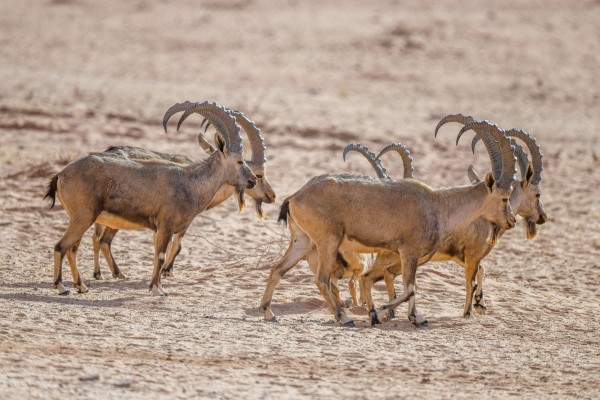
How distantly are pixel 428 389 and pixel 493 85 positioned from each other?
21.4m

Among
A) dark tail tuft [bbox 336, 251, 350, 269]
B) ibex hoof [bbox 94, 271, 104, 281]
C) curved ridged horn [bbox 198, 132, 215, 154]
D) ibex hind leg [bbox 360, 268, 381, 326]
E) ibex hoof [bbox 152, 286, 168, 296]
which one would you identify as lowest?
ibex hoof [bbox 94, 271, 104, 281]

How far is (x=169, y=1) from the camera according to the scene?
124ft

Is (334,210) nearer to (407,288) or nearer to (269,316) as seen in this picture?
(407,288)

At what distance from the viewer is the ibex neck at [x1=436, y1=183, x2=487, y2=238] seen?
1181cm

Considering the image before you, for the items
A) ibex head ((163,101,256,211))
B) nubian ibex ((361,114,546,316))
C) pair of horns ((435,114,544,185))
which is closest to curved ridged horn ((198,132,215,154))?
ibex head ((163,101,256,211))

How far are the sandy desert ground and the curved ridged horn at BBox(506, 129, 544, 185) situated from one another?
1408 mm

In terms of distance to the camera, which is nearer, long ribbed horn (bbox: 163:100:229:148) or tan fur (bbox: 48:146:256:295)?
tan fur (bbox: 48:146:256:295)

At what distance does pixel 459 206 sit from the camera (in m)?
12.0

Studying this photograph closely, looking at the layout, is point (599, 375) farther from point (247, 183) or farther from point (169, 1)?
point (169, 1)

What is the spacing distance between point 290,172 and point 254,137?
5.85 m

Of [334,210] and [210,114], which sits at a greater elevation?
[210,114]

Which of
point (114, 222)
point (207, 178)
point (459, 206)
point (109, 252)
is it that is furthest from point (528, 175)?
point (109, 252)

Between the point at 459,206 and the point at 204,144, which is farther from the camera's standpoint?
the point at 204,144

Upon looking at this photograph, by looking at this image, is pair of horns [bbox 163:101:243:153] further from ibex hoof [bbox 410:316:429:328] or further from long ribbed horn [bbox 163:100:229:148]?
ibex hoof [bbox 410:316:429:328]
